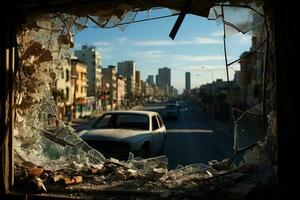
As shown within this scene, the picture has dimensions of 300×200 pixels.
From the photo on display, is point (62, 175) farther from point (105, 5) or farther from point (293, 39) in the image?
point (293, 39)

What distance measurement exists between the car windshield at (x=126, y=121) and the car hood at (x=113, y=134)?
0.68m

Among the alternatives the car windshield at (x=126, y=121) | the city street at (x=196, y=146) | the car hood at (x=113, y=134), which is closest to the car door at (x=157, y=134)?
the car windshield at (x=126, y=121)

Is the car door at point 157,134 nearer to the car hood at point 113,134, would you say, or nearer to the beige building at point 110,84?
the car hood at point 113,134

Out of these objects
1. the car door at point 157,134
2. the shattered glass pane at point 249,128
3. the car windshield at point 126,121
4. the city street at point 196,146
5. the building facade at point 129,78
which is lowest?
the city street at point 196,146

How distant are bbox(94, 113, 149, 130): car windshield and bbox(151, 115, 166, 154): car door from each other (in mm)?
301

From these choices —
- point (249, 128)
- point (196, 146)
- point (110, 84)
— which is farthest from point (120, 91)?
point (249, 128)

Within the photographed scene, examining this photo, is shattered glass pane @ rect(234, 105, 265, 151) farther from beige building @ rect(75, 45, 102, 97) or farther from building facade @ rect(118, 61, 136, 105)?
building facade @ rect(118, 61, 136, 105)

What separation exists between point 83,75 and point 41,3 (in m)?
91.6

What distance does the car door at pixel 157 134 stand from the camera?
45.2 ft

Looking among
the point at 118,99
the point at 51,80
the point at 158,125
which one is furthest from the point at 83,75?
the point at 51,80

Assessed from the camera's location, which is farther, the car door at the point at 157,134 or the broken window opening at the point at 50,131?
the car door at the point at 157,134

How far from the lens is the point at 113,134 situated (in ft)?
41.4

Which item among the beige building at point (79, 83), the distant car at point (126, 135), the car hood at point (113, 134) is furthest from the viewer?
the beige building at point (79, 83)

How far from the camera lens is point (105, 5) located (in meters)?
5.91
